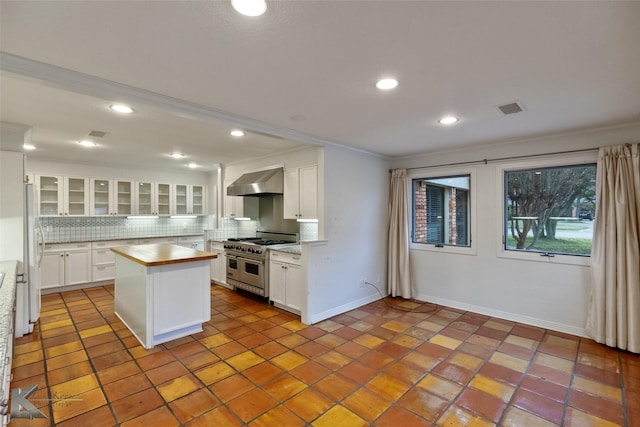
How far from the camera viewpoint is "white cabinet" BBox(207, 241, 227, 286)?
5.43 m

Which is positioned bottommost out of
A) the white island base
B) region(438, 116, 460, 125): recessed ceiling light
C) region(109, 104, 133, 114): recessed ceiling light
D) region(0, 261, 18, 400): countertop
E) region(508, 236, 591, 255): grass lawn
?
the white island base

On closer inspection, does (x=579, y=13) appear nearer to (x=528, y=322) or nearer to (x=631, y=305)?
(x=631, y=305)

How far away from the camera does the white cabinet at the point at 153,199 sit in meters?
6.20

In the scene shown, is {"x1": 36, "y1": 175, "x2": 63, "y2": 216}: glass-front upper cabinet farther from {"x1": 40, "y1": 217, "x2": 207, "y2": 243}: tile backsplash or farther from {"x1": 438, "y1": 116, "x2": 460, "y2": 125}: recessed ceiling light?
{"x1": 438, "y1": 116, "x2": 460, "y2": 125}: recessed ceiling light

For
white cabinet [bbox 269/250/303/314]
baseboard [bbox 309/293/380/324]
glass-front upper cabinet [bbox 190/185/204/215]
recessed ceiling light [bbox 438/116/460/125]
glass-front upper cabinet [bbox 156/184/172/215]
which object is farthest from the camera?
glass-front upper cabinet [bbox 190/185/204/215]

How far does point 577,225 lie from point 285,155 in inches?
150

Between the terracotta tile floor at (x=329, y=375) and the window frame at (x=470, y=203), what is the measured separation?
1.02 metres

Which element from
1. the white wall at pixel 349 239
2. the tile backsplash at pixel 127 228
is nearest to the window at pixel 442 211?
the white wall at pixel 349 239

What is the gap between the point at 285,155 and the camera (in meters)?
4.58

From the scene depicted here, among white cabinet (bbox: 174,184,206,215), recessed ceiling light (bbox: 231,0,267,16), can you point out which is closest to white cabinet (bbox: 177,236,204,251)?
white cabinet (bbox: 174,184,206,215)

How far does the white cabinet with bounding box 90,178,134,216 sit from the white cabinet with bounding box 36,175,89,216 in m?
0.13

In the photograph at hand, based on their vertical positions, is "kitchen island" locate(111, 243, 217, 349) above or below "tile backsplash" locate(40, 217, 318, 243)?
below

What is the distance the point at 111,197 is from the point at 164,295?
12.3 ft

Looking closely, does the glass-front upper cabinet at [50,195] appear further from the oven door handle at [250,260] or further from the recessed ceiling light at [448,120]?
the recessed ceiling light at [448,120]
